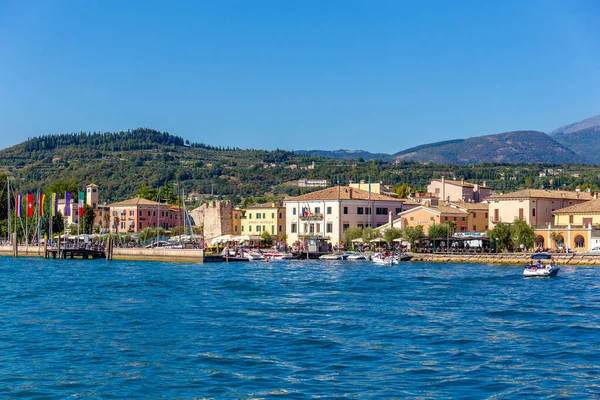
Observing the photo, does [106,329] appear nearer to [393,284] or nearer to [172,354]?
[172,354]

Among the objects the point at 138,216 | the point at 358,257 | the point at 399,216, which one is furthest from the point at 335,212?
the point at 138,216

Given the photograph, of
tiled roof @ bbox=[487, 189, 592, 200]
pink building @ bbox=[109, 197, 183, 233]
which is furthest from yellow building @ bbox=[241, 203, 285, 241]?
tiled roof @ bbox=[487, 189, 592, 200]

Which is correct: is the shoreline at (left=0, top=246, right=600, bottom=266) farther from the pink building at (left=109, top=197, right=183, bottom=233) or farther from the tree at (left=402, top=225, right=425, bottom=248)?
the pink building at (left=109, top=197, right=183, bottom=233)

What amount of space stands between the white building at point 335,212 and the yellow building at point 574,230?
1613 cm

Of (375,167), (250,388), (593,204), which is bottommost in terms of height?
(250,388)

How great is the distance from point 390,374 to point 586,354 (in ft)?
20.6

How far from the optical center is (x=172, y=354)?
24.5 m

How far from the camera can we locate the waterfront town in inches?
3022

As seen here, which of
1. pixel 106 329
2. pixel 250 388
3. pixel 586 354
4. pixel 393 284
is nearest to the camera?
pixel 250 388

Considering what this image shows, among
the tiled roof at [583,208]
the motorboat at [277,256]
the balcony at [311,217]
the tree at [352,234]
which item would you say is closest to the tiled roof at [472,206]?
the tiled roof at [583,208]

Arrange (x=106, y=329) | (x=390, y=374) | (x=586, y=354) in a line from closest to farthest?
(x=390, y=374) → (x=586, y=354) → (x=106, y=329)

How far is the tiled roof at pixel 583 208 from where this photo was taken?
7638 cm

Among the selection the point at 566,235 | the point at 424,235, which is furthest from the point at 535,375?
the point at 424,235

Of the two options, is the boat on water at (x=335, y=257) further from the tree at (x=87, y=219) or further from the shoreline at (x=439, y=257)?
the tree at (x=87, y=219)
